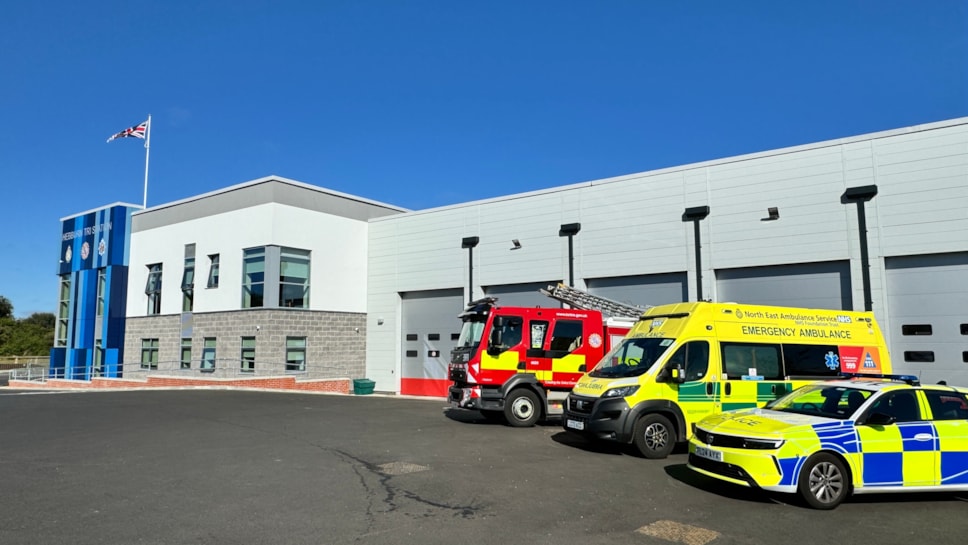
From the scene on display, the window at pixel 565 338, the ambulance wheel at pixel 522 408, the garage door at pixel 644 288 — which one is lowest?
the ambulance wheel at pixel 522 408

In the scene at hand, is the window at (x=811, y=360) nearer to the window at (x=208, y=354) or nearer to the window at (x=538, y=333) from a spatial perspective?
the window at (x=538, y=333)

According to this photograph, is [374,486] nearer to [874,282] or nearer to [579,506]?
[579,506]

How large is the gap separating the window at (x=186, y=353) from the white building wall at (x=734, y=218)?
1142 cm

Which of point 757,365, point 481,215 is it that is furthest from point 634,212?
point 757,365

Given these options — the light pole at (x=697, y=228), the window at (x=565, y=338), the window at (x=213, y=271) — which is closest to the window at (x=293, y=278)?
the window at (x=213, y=271)

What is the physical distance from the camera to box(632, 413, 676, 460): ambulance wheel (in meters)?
10.5

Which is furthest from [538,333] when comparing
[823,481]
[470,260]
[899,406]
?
[470,260]

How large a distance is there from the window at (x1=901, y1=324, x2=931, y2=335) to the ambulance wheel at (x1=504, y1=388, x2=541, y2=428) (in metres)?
10.5

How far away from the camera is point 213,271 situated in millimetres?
30812

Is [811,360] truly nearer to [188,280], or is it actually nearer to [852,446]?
[852,446]

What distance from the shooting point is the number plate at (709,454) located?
767 centimetres

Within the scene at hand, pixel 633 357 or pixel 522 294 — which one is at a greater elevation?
pixel 522 294

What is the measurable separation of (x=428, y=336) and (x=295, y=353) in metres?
5.92

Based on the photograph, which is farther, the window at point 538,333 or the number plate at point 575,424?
the window at point 538,333
